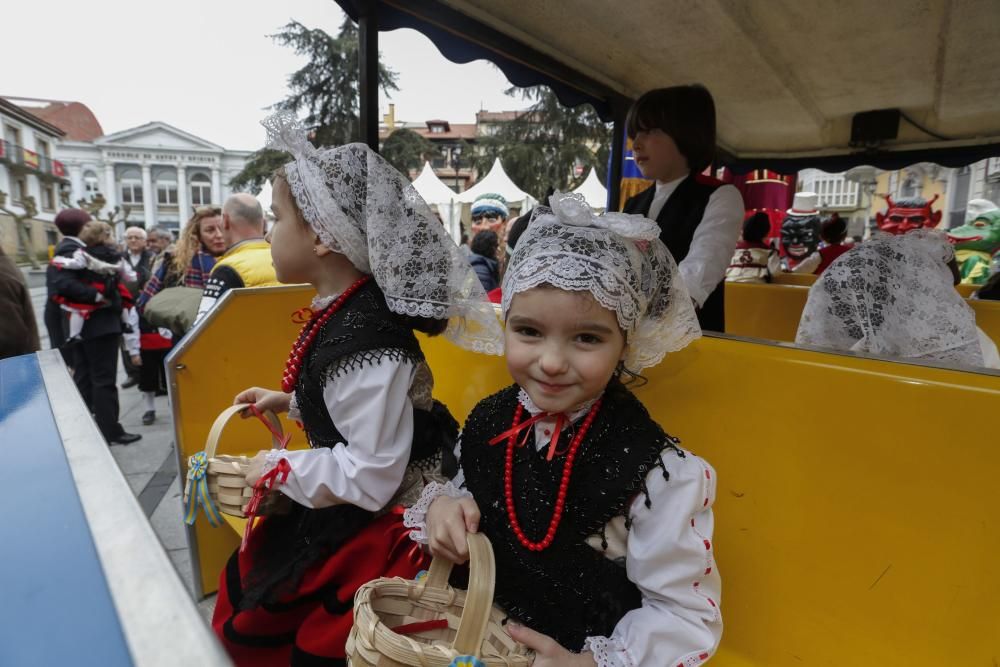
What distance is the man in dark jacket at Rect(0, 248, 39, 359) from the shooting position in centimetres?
308

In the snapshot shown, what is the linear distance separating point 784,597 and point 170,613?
1.60 m

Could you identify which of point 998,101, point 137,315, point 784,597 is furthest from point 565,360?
point 137,315

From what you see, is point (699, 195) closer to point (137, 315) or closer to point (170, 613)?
point (170, 613)

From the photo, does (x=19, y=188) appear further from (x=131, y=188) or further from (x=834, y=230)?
(x=131, y=188)

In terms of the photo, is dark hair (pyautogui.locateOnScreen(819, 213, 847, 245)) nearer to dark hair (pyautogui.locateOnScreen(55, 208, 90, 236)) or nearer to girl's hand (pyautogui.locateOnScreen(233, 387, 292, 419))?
girl's hand (pyautogui.locateOnScreen(233, 387, 292, 419))

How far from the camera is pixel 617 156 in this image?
4129 mm

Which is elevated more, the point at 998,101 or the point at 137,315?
the point at 998,101

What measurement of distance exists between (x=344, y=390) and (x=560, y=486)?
1.93 ft

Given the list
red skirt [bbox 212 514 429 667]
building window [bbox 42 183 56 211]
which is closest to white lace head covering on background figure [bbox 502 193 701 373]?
red skirt [bbox 212 514 429 667]

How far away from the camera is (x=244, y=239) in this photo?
11.6 feet

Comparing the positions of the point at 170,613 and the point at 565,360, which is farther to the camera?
the point at 565,360

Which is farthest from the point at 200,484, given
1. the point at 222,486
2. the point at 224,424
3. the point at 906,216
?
the point at 906,216

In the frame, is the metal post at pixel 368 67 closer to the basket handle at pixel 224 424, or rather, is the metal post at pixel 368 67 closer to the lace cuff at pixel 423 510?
the basket handle at pixel 224 424

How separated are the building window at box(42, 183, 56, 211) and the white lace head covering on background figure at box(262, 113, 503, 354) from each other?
29224 millimetres
